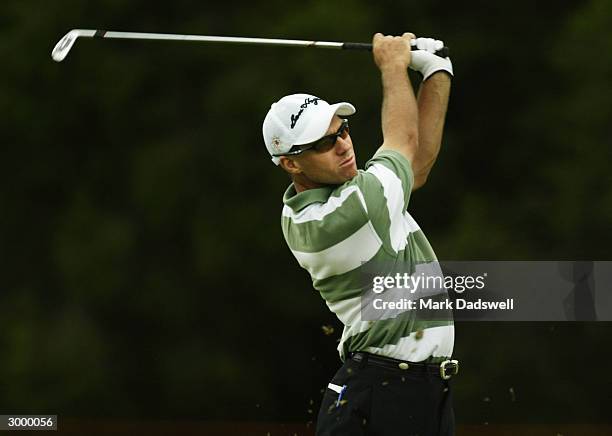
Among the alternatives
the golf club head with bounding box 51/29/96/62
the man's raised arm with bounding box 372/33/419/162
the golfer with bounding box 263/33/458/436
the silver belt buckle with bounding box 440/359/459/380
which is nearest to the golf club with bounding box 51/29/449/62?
the golf club head with bounding box 51/29/96/62

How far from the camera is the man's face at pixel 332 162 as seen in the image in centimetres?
272

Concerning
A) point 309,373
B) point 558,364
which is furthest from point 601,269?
point 309,373

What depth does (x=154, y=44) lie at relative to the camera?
593 centimetres

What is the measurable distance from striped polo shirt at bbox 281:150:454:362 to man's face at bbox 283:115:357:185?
0.10 ft

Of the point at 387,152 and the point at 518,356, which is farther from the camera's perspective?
the point at 518,356

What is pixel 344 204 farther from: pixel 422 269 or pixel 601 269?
pixel 601 269

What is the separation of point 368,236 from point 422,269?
0.17 metres

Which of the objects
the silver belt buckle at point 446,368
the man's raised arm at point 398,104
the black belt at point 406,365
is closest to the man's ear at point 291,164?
the man's raised arm at point 398,104

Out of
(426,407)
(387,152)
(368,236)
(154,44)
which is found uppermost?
(154,44)

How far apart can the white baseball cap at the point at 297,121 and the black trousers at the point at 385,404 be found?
0.56 m

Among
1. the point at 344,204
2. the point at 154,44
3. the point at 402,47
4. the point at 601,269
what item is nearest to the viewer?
the point at 344,204

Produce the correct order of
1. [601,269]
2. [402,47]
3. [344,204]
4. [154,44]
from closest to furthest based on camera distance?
1. [344,204]
2. [402,47]
3. [601,269]
4. [154,44]

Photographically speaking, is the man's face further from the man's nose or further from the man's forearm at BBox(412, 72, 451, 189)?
the man's forearm at BBox(412, 72, 451, 189)

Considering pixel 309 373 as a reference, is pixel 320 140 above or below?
above
